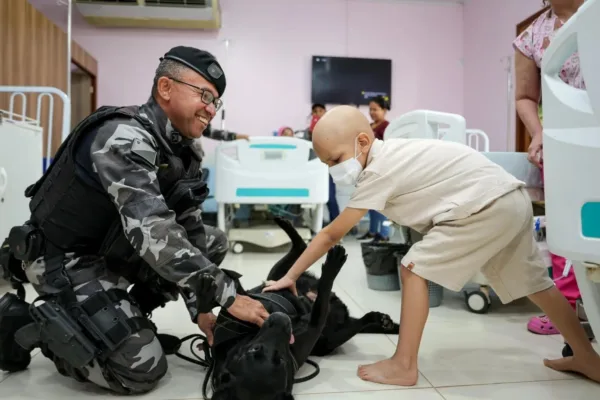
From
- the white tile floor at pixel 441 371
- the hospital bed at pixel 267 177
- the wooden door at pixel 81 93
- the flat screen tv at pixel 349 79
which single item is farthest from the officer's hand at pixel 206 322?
the wooden door at pixel 81 93

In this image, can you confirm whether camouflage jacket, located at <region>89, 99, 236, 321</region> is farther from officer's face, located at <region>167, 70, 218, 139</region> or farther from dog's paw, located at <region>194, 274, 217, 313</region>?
officer's face, located at <region>167, 70, 218, 139</region>

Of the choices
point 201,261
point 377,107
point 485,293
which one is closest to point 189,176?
point 201,261

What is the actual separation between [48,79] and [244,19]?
2320 millimetres

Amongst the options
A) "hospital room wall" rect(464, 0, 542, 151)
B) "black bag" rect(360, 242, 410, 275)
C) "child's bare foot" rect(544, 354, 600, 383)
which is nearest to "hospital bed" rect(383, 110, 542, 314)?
"black bag" rect(360, 242, 410, 275)

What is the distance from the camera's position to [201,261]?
1076 mm

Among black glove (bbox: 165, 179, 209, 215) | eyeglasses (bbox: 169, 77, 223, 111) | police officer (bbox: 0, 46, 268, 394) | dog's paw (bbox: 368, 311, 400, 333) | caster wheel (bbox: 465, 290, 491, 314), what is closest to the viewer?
police officer (bbox: 0, 46, 268, 394)

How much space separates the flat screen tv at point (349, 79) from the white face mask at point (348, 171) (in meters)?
4.44

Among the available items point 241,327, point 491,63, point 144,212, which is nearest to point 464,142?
point 241,327

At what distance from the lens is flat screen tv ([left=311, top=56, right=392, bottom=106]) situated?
5.57 metres

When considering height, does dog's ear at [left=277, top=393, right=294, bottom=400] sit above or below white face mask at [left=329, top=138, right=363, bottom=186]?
below

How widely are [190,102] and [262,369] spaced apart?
0.66 m

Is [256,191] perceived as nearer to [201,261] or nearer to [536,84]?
[536,84]

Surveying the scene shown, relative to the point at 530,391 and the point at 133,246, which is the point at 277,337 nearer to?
the point at 133,246

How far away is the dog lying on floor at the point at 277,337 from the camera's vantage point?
968 mm
